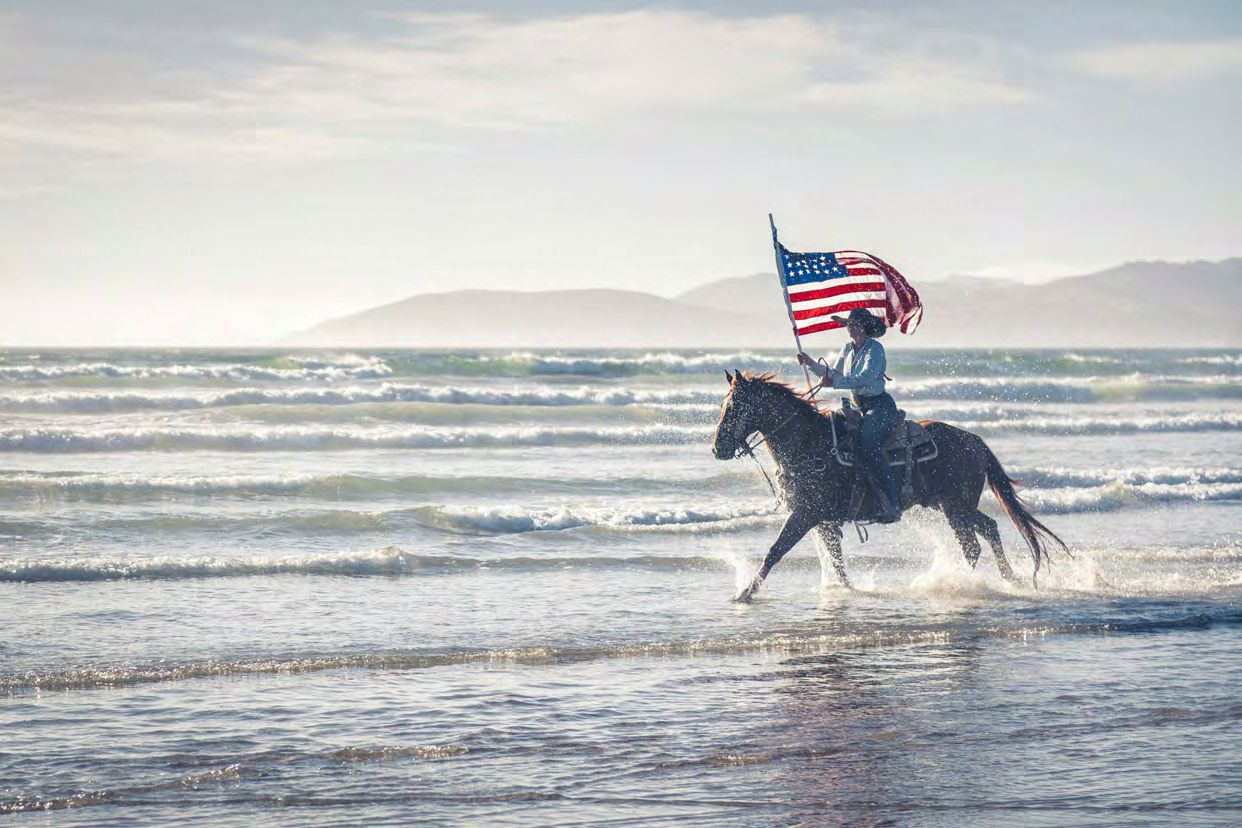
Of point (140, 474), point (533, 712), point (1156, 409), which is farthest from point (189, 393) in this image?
point (533, 712)

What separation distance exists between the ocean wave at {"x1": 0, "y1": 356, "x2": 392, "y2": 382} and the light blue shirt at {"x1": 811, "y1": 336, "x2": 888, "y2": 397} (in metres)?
39.5

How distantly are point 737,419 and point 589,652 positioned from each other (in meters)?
3.17

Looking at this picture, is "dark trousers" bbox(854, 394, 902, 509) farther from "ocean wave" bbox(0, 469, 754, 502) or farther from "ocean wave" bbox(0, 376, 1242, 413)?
"ocean wave" bbox(0, 376, 1242, 413)

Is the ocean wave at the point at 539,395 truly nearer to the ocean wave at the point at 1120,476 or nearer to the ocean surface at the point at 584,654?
the ocean wave at the point at 1120,476

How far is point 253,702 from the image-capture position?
9047 millimetres

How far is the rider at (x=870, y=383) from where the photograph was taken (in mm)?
13070

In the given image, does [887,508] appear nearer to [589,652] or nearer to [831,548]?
[831,548]

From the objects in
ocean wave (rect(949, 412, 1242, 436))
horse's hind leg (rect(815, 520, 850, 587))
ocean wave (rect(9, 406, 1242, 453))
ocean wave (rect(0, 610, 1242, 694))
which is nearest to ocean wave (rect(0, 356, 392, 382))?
ocean wave (rect(9, 406, 1242, 453))

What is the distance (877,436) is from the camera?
44.0ft

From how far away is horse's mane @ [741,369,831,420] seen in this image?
13234mm

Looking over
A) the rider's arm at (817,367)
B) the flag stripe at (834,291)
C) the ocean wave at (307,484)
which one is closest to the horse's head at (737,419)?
the rider's arm at (817,367)

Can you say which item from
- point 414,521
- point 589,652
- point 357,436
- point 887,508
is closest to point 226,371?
point 357,436

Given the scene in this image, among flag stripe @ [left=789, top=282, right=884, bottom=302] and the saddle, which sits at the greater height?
flag stripe @ [left=789, top=282, right=884, bottom=302]

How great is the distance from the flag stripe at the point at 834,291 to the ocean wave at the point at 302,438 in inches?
620
